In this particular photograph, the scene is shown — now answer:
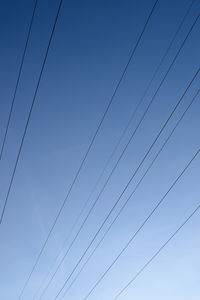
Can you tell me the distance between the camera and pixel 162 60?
8.23 metres

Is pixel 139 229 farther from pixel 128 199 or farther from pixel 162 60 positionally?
pixel 162 60

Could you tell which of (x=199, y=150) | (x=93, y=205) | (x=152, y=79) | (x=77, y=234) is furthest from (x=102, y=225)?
(x=152, y=79)

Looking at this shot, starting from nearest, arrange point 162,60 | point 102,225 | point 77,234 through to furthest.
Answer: point 162,60 → point 102,225 → point 77,234

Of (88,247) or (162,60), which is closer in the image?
(162,60)

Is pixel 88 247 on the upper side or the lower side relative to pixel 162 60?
lower

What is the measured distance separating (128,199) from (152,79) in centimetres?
393

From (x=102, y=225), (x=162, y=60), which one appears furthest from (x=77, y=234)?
(x=162, y=60)

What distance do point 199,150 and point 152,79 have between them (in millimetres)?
2838

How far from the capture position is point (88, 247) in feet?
30.1

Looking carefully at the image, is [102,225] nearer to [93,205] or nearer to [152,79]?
[93,205]

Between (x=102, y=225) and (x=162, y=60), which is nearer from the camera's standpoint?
(x=162, y=60)

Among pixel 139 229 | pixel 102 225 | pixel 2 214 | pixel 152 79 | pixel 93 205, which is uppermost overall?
pixel 152 79

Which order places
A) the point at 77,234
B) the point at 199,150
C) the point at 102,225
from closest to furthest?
the point at 199,150, the point at 102,225, the point at 77,234

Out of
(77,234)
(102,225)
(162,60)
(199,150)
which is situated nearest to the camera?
(199,150)
